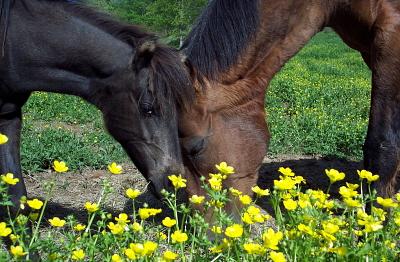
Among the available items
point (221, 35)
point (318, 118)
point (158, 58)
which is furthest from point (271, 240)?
point (318, 118)

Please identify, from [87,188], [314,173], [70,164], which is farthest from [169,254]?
[314,173]

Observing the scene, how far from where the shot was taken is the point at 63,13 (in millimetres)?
3562

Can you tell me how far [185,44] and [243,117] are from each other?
26.5 inches

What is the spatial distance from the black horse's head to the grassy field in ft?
6.89

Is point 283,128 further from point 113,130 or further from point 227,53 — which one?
point 113,130

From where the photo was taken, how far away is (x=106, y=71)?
3465 mm

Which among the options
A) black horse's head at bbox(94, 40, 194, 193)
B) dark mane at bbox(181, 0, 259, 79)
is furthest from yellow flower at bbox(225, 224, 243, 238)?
dark mane at bbox(181, 0, 259, 79)

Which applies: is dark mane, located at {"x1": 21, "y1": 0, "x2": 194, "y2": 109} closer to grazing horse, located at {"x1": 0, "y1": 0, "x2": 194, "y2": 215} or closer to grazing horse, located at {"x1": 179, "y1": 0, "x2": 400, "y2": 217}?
grazing horse, located at {"x1": 0, "y1": 0, "x2": 194, "y2": 215}

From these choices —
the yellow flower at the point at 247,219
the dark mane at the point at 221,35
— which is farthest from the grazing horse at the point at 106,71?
the yellow flower at the point at 247,219

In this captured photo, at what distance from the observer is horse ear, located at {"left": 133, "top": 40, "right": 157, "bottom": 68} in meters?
3.36

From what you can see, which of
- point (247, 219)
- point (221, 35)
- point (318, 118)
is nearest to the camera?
point (247, 219)

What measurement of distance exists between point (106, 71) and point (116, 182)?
1983mm

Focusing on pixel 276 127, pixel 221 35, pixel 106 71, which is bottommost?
pixel 276 127

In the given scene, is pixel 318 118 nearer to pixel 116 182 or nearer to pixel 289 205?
pixel 116 182
